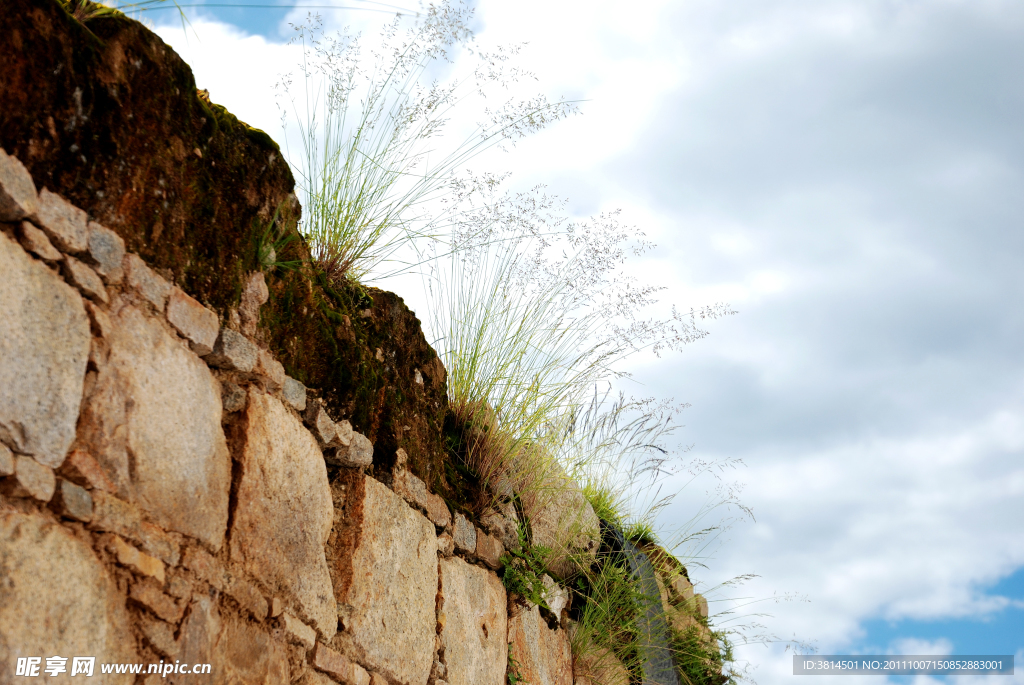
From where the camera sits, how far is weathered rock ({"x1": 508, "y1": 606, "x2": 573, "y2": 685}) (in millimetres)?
2459

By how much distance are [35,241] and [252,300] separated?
0.45 m

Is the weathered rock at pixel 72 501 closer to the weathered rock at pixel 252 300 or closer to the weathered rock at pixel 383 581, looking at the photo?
the weathered rock at pixel 252 300

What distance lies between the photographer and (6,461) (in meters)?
0.97

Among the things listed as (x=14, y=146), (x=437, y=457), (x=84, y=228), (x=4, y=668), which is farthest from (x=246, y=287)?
(x=437, y=457)

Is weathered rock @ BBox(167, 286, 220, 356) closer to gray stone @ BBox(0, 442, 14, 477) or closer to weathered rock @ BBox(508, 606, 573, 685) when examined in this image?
gray stone @ BBox(0, 442, 14, 477)

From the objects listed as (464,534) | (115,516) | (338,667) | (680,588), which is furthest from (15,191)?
(680,588)

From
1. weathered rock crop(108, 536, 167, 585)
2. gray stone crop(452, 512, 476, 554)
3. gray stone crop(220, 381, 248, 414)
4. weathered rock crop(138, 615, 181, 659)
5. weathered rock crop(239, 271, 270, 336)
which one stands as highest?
weathered rock crop(239, 271, 270, 336)

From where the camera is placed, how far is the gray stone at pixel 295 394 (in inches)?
60.8

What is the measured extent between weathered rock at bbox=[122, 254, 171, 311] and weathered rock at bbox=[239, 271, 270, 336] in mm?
182

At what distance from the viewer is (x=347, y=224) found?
6.10 ft

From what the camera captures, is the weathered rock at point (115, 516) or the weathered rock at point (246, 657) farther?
the weathered rock at point (246, 657)

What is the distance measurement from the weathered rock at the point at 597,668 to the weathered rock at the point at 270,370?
1.83m

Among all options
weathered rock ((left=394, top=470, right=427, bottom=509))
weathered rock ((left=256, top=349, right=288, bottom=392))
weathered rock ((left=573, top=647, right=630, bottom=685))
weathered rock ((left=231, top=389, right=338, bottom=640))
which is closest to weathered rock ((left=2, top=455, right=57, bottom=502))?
weathered rock ((left=231, top=389, right=338, bottom=640))

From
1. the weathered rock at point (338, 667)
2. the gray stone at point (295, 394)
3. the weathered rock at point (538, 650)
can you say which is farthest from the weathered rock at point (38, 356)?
the weathered rock at point (538, 650)
